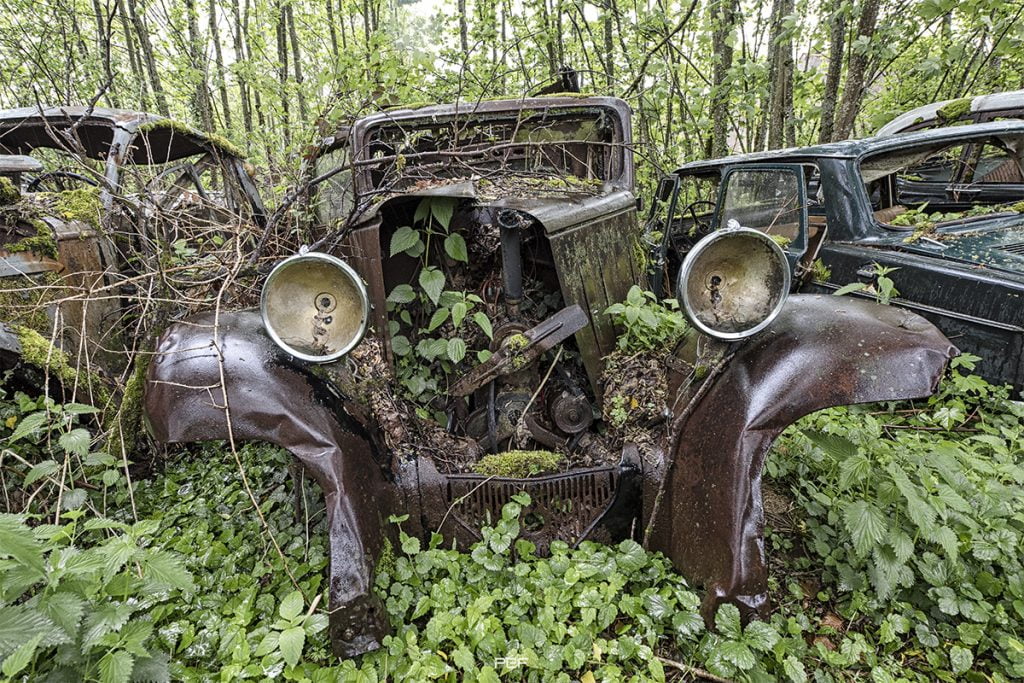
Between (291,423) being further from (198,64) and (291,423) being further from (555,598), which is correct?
(198,64)

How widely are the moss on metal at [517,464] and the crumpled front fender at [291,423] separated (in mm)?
416

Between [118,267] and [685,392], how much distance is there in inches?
114

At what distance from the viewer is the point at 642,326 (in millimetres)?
2043

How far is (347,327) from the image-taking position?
1.60m

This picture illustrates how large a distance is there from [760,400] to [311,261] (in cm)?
139

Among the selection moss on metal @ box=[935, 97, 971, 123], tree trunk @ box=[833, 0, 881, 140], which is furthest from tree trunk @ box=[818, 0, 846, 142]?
moss on metal @ box=[935, 97, 971, 123]

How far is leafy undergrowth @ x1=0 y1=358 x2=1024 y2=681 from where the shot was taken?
4.56ft

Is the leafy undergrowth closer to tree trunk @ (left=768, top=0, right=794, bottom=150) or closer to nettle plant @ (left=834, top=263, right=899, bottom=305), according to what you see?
nettle plant @ (left=834, top=263, right=899, bottom=305)

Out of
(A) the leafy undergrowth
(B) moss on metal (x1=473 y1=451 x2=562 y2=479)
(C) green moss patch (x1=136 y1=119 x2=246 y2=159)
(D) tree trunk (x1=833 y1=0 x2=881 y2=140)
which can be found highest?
(D) tree trunk (x1=833 y1=0 x2=881 y2=140)

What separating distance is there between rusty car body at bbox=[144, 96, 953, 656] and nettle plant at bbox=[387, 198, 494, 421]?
0.01 meters

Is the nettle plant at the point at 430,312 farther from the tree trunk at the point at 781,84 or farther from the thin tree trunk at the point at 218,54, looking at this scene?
the thin tree trunk at the point at 218,54

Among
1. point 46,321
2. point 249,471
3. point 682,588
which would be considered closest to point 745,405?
point 682,588

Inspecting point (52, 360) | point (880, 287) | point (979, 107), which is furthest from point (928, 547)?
point (979, 107)

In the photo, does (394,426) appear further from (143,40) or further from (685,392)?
(143,40)
